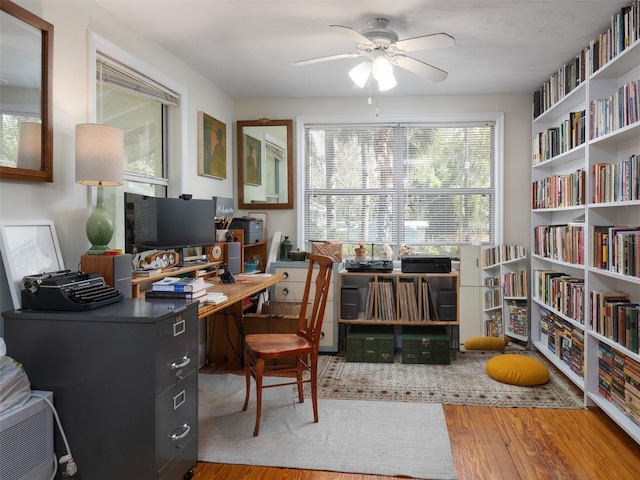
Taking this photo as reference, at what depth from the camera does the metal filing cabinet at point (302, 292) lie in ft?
14.6

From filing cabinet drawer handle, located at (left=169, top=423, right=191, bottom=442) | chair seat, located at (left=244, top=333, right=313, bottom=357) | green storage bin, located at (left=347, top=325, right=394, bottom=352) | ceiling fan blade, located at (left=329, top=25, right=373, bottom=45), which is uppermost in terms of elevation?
ceiling fan blade, located at (left=329, top=25, right=373, bottom=45)

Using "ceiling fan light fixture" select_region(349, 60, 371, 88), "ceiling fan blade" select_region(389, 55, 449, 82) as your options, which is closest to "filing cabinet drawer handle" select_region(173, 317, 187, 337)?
"ceiling fan light fixture" select_region(349, 60, 371, 88)

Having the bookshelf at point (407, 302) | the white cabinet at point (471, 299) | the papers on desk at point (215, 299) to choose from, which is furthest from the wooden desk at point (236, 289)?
the white cabinet at point (471, 299)

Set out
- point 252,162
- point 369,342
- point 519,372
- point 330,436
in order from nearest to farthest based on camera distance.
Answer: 1. point 330,436
2. point 519,372
3. point 369,342
4. point 252,162

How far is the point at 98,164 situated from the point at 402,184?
3.19 meters

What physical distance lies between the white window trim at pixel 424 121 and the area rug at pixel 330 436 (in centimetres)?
213

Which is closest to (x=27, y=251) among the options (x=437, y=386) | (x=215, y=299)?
(x=215, y=299)

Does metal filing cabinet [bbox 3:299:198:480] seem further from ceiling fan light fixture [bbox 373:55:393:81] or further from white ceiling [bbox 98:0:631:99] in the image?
ceiling fan light fixture [bbox 373:55:393:81]

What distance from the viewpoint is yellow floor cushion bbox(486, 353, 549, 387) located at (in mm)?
3570

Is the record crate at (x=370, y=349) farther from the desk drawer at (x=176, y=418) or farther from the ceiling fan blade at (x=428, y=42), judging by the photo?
the ceiling fan blade at (x=428, y=42)

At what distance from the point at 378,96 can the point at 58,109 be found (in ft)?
10.2

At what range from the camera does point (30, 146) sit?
2205 millimetres

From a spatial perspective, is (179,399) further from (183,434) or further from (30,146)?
(30,146)

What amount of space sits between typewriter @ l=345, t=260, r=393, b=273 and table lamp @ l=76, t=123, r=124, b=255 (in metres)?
2.48
